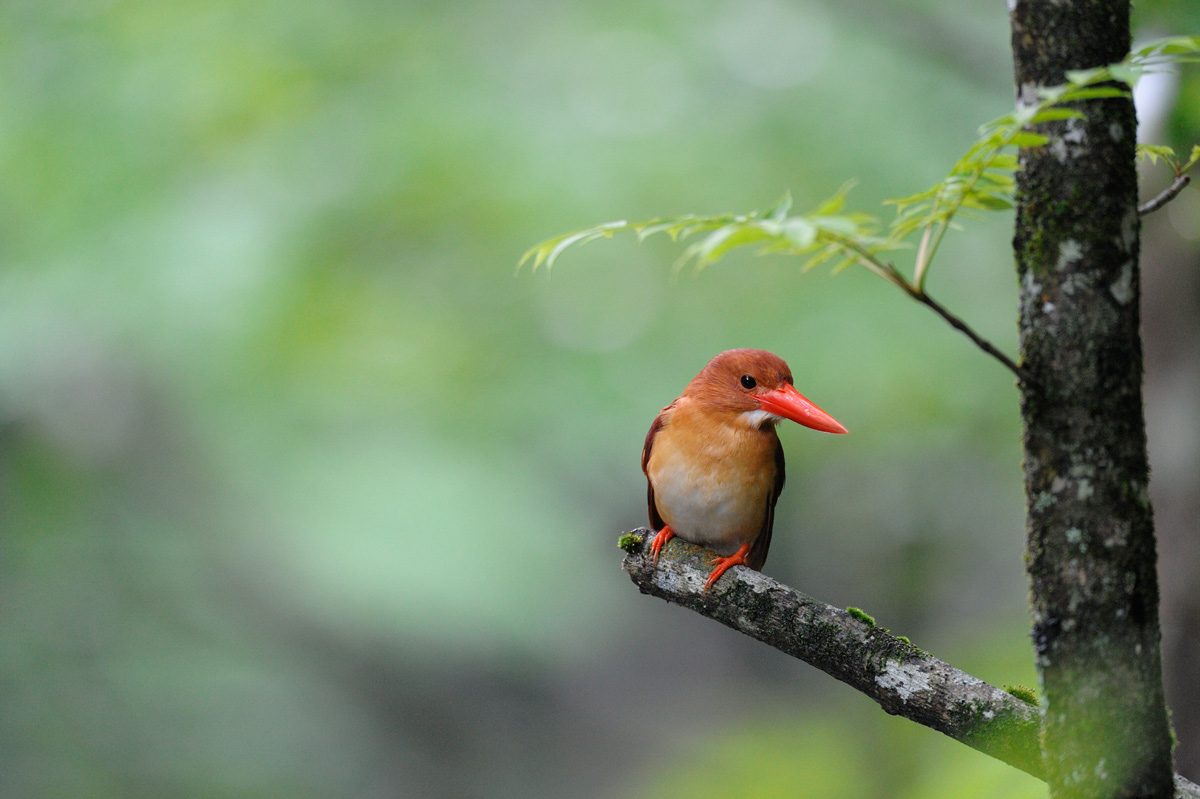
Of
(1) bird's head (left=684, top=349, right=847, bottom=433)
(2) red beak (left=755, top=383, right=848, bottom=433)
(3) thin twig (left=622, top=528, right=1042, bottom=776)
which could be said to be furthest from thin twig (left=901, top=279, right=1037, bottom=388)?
(1) bird's head (left=684, top=349, right=847, bottom=433)

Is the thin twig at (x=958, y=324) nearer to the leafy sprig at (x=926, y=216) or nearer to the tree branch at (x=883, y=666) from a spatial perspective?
the leafy sprig at (x=926, y=216)

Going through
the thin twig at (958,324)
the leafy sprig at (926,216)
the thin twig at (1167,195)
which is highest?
the thin twig at (1167,195)

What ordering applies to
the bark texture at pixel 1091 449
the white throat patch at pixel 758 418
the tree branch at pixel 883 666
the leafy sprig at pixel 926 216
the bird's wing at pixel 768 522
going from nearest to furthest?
the leafy sprig at pixel 926 216 → the bark texture at pixel 1091 449 → the tree branch at pixel 883 666 → the white throat patch at pixel 758 418 → the bird's wing at pixel 768 522

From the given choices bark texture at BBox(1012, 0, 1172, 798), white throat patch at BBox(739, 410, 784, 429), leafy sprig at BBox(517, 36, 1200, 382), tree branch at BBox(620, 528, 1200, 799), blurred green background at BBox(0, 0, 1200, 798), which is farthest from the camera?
blurred green background at BBox(0, 0, 1200, 798)

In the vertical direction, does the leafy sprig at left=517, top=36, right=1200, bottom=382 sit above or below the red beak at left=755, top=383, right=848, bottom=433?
below

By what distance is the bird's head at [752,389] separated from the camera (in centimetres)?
211

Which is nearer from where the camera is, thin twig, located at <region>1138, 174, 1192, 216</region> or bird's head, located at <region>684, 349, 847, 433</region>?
thin twig, located at <region>1138, 174, 1192, 216</region>

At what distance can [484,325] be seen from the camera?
18.3 feet

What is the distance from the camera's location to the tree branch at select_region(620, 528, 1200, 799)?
1370 millimetres

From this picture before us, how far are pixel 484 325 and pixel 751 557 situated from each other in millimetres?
3211

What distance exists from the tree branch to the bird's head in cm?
48

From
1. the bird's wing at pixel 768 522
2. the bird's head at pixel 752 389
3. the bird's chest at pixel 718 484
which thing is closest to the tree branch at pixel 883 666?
the bird's head at pixel 752 389

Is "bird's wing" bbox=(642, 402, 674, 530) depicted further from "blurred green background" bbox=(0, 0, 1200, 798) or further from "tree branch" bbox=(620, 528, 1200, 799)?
"blurred green background" bbox=(0, 0, 1200, 798)

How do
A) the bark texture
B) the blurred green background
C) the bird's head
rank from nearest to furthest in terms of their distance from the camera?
1. the bark texture
2. the bird's head
3. the blurred green background
